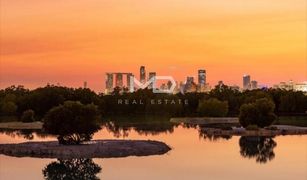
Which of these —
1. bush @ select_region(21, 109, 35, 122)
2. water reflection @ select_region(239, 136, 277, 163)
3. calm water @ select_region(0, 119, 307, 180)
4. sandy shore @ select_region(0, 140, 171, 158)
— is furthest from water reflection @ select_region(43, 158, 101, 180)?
bush @ select_region(21, 109, 35, 122)

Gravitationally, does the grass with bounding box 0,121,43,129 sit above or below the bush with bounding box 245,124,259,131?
above

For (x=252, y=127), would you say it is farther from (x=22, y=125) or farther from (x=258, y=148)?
(x=22, y=125)

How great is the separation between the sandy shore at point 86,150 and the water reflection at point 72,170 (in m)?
2.60

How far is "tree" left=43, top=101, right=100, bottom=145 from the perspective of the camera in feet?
187

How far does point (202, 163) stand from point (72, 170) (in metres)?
10.9

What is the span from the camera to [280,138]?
73500mm

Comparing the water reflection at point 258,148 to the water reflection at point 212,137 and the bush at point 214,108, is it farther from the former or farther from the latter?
the bush at point 214,108

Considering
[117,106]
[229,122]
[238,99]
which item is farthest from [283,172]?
[117,106]

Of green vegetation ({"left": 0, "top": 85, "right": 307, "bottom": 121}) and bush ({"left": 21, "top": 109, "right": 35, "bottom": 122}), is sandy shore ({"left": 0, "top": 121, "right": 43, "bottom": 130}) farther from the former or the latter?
green vegetation ({"left": 0, "top": 85, "right": 307, "bottom": 121})

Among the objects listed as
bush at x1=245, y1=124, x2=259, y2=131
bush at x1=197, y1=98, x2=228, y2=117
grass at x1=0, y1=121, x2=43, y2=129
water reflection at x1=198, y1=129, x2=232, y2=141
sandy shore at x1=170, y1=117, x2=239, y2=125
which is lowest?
water reflection at x1=198, y1=129, x2=232, y2=141

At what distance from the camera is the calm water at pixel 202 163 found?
43006 mm

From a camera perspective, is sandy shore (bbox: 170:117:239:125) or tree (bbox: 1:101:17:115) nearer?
sandy shore (bbox: 170:117:239:125)

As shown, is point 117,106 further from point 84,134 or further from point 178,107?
point 84,134

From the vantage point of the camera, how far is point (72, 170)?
45125 mm
